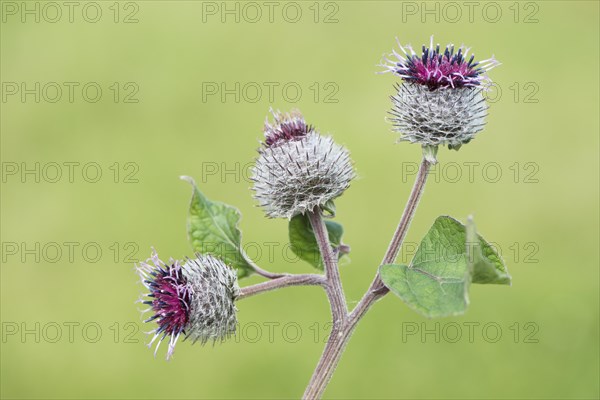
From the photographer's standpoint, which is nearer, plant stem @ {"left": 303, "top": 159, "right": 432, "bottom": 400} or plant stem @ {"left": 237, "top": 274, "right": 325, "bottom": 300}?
plant stem @ {"left": 303, "top": 159, "right": 432, "bottom": 400}

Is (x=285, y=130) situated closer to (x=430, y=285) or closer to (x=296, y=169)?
(x=296, y=169)

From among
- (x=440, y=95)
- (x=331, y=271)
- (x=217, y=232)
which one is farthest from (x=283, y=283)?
(x=440, y=95)

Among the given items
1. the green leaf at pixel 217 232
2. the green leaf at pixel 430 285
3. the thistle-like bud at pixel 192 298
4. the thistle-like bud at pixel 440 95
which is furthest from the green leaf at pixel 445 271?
the green leaf at pixel 217 232

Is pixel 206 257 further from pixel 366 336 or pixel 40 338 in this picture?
pixel 40 338

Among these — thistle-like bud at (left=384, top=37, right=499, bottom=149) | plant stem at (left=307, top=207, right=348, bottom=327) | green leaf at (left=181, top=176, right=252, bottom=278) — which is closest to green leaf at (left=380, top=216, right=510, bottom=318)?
plant stem at (left=307, top=207, right=348, bottom=327)

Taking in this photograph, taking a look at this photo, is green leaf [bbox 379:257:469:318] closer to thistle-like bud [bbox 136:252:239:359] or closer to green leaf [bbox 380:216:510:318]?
green leaf [bbox 380:216:510:318]

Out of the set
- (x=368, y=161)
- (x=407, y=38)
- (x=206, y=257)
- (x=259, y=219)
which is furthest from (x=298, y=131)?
(x=407, y=38)
